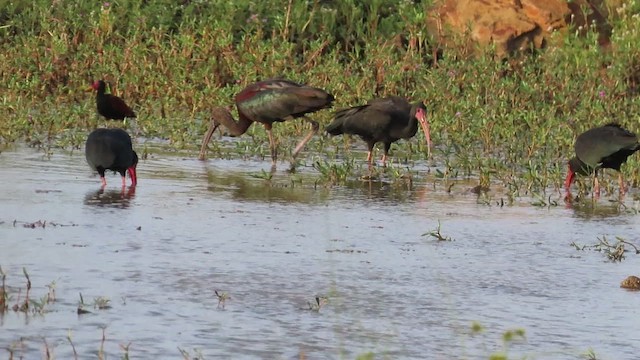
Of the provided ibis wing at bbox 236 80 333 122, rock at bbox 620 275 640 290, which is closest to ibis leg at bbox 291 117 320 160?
ibis wing at bbox 236 80 333 122

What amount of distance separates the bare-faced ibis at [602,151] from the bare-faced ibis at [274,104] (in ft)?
8.54

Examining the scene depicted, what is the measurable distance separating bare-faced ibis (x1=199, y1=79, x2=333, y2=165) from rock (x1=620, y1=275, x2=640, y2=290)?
564 cm

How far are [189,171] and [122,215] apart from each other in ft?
8.62

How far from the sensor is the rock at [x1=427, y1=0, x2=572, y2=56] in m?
18.4

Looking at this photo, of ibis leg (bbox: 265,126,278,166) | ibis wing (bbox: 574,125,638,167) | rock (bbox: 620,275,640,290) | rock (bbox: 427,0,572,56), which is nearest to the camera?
rock (bbox: 620,275,640,290)

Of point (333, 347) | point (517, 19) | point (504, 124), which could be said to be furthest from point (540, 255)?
point (517, 19)

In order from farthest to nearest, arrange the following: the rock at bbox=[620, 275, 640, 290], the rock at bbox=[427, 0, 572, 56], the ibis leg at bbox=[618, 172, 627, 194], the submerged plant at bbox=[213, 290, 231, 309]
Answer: the rock at bbox=[427, 0, 572, 56], the ibis leg at bbox=[618, 172, 627, 194], the rock at bbox=[620, 275, 640, 290], the submerged plant at bbox=[213, 290, 231, 309]

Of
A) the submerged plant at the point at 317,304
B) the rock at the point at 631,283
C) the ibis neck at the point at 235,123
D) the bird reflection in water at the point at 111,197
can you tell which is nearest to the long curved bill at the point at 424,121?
the ibis neck at the point at 235,123

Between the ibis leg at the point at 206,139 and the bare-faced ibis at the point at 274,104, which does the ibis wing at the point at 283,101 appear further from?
the ibis leg at the point at 206,139

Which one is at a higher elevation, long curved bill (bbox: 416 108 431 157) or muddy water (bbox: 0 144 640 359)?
long curved bill (bbox: 416 108 431 157)

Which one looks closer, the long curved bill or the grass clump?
the long curved bill

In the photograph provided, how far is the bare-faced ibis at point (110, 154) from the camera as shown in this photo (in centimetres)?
1107

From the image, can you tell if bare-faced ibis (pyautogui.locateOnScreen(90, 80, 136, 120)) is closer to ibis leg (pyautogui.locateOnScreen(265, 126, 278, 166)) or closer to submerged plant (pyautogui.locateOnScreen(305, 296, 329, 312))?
ibis leg (pyautogui.locateOnScreen(265, 126, 278, 166))

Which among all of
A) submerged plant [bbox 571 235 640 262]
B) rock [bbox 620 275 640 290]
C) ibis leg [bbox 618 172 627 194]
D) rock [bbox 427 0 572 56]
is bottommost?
rock [bbox 620 275 640 290]
